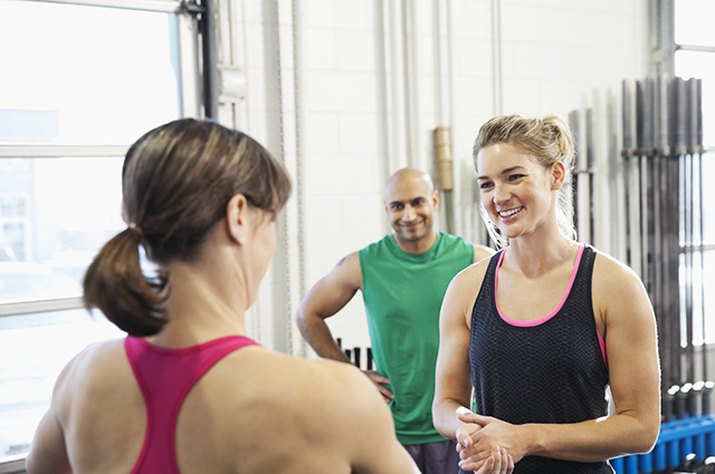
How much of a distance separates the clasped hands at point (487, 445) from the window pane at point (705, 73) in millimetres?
3520

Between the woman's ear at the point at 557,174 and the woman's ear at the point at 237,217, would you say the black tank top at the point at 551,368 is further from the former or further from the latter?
the woman's ear at the point at 237,217

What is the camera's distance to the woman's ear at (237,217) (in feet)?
3.24

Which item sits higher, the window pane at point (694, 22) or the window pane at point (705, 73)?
the window pane at point (694, 22)

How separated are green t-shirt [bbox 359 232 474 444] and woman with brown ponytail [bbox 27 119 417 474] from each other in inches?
80.1

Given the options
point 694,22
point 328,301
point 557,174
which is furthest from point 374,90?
point 694,22

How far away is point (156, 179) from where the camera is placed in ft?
3.20

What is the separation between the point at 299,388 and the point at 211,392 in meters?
0.11

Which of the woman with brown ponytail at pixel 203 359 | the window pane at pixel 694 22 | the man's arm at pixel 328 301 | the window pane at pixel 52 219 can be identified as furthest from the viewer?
the window pane at pixel 694 22

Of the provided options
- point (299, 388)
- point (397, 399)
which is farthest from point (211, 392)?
point (397, 399)

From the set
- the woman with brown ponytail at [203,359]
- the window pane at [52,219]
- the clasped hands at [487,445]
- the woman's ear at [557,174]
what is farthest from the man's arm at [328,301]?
the woman with brown ponytail at [203,359]

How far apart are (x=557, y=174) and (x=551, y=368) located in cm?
48

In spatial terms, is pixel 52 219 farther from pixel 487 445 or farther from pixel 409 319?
pixel 487 445

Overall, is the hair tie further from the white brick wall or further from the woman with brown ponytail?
the white brick wall

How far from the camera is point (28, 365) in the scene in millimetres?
3057
